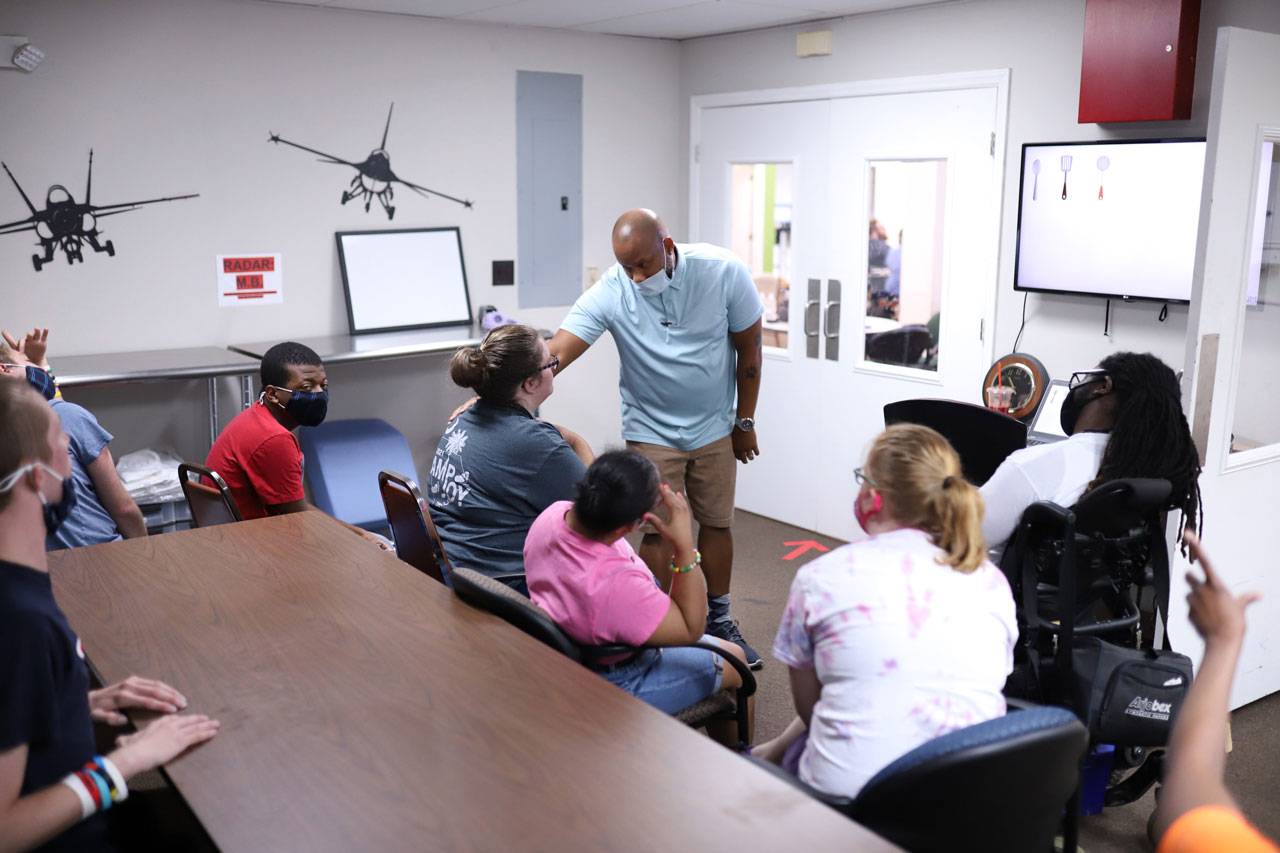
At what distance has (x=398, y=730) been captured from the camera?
5.57 ft

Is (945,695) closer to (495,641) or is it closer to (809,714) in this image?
Answer: (809,714)

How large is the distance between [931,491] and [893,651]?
289mm

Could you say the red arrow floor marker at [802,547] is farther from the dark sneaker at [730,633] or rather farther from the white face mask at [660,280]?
the white face mask at [660,280]

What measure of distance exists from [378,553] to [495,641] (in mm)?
611

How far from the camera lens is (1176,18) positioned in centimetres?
367

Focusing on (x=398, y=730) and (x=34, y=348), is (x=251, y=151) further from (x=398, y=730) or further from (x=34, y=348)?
(x=398, y=730)

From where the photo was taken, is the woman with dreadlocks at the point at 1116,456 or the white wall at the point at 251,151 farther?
the white wall at the point at 251,151

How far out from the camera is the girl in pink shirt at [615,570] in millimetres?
2229

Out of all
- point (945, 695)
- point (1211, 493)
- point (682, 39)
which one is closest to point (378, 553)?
point (945, 695)

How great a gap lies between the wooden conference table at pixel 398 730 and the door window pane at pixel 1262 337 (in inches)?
95.3

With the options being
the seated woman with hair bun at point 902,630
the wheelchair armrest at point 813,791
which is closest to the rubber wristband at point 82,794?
the wheelchair armrest at point 813,791

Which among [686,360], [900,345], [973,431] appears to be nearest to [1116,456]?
[973,431]

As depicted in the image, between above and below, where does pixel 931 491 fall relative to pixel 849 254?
below

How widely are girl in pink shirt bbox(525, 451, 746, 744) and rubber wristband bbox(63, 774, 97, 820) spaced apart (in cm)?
95
